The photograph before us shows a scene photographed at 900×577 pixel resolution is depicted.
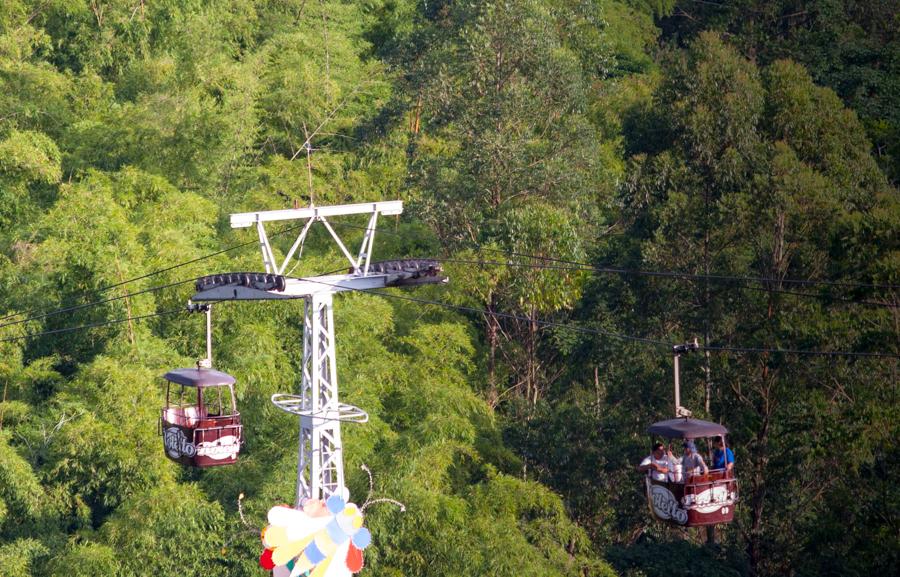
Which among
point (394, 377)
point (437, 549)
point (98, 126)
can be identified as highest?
point (98, 126)

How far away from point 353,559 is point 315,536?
2.01 ft

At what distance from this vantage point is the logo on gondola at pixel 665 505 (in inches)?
735

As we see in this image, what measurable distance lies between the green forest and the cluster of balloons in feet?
25.2

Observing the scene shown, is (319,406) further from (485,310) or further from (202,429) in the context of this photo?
(485,310)

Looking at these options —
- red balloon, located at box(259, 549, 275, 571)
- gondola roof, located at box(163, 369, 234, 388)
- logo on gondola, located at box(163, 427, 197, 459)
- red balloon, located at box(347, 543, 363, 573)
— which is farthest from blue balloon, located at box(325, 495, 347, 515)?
logo on gondola, located at box(163, 427, 197, 459)

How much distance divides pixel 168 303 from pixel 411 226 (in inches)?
251

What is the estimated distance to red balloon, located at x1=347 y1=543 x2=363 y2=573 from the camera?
18.0m

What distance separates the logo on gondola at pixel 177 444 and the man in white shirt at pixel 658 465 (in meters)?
5.42

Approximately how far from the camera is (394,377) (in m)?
29.9

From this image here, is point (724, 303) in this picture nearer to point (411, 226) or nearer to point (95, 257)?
point (411, 226)

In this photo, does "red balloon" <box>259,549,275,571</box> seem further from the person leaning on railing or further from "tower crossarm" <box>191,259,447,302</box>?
the person leaning on railing

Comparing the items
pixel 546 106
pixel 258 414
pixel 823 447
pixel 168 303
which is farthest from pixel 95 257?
pixel 823 447

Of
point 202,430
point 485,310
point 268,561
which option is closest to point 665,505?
point 268,561

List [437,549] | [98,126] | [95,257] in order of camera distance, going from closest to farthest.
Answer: [437,549], [95,257], [98,126]
